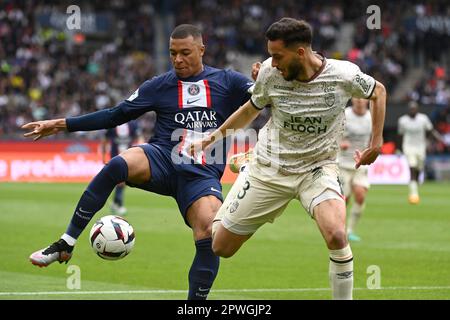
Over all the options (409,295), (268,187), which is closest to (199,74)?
(268,187)

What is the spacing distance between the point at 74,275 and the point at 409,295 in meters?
3.83

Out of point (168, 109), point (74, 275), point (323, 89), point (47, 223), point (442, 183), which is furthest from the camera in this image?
point (442, 183)

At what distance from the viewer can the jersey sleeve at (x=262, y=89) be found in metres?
7.95

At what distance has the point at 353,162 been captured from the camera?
1597cm

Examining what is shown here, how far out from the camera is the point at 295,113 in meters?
7.87

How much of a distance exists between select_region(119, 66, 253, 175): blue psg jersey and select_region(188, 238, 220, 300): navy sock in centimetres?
87

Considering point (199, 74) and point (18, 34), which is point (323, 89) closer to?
point (199, 74)

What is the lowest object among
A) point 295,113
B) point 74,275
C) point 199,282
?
point 74,275

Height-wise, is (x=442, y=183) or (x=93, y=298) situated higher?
(x=93, y=298)

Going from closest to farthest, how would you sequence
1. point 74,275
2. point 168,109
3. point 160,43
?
point 168,109 → point 74,275 → point 160,43

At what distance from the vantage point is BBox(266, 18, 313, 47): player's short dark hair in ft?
24.9

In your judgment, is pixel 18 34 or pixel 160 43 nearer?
pixel 18 34

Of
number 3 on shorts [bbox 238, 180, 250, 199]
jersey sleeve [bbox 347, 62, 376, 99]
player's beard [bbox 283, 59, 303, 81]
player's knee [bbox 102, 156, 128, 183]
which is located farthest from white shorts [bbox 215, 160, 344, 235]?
player's knee [bbox 102, 156, 128, 183]
